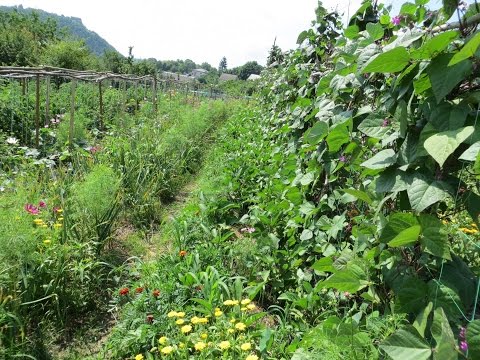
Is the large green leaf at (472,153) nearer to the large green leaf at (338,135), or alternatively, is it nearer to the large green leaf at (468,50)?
the large green leaf at (468,50)

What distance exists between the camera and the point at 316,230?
8.40ft

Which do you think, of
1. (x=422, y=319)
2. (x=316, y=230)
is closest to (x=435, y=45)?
(x=422, y=319)

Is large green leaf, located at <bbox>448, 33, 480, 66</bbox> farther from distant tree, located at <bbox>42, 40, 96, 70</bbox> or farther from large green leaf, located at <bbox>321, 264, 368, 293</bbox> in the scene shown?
distant tree, located at <bbox>42, 40, 96, 70</bbox>

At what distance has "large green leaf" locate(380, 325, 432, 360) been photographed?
109 centimetres

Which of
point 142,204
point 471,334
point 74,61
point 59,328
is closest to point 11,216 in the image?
point 59,328

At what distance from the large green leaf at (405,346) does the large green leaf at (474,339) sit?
13 centimetres

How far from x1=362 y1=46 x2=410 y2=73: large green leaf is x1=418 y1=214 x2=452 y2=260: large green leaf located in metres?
0.46

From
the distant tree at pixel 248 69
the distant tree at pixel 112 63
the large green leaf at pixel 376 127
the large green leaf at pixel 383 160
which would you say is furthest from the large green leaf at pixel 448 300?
the distant tree at pixel 248 69

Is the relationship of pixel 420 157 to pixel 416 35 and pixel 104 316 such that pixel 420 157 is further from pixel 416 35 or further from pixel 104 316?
pixel 104 316

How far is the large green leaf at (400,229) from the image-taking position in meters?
1.15

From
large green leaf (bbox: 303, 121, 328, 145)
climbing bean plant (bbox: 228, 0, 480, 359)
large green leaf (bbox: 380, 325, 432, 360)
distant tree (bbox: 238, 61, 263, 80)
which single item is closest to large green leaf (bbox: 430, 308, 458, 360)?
climbing bean plant (bbox: 228, 0, 480, 359)

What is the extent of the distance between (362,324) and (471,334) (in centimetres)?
95

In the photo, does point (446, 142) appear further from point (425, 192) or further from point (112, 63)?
point (112, 63)

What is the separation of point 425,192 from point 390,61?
41 centimetres
